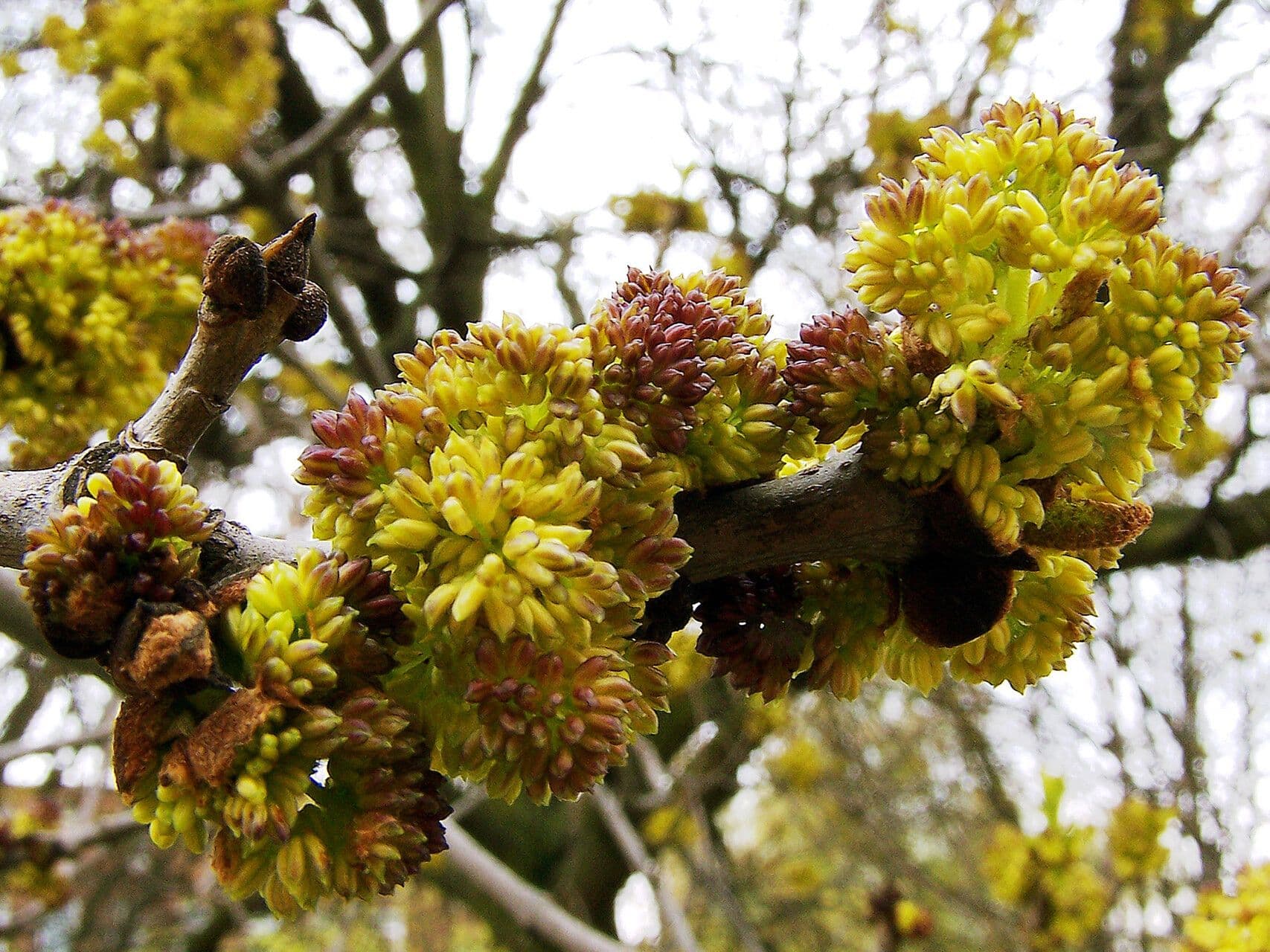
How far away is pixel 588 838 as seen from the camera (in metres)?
5.07

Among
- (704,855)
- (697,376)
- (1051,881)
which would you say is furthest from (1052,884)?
(697,376)

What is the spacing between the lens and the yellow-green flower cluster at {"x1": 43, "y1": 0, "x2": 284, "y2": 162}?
113 inches

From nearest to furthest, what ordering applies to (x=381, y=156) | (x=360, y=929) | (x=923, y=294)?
(x=923, y=294), (x=381, y=156), (x=360, y=929)

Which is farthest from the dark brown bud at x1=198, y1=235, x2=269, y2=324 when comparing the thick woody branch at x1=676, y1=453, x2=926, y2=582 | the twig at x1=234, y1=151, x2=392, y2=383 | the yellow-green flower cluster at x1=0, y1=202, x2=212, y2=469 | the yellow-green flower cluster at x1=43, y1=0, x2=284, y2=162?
the yellow-green flower cluster at x1=43, y1=0, x2=284, y2=162

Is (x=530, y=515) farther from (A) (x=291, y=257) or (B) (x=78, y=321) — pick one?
(B) (x=78, y=321)

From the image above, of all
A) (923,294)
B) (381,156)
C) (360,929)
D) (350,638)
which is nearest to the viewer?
(350,638)

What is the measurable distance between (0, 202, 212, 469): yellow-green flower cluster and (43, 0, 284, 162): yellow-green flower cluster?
1597 mm

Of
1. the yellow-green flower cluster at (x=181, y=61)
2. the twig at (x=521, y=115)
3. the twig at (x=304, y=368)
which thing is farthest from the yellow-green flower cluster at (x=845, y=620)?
the twig at (x=521, y=115)

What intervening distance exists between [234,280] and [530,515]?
38cm

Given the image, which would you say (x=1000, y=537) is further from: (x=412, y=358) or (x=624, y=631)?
(x=412, y=358)

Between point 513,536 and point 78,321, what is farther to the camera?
point 78,321

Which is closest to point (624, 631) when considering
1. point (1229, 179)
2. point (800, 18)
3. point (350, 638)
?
point (350, 638)

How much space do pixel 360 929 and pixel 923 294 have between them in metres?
8.17

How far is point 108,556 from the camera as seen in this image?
741mm
